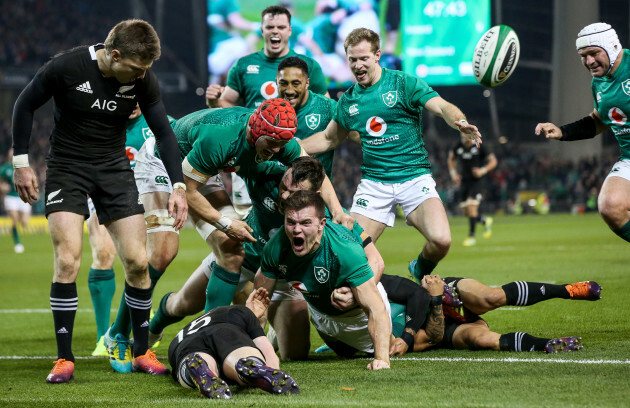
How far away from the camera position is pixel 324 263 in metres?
5.66

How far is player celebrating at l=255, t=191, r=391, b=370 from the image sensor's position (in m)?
5.32

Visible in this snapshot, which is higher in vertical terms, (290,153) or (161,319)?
(290,153)

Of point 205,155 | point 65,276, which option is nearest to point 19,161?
point 65,276

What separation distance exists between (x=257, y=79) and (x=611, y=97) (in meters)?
3.59

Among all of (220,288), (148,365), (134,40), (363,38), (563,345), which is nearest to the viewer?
(134,40)

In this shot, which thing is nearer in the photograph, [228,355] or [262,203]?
[228,355]

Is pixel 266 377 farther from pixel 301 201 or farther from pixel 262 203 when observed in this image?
pixel 262 203

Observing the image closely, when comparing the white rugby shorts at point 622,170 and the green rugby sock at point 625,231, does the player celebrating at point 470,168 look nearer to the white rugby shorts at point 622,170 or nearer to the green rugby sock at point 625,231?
the white rugby shorts at point 622,170

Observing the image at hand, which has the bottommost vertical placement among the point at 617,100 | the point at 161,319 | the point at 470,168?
the point at 470,168

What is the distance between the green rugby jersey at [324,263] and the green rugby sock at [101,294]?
2.44m

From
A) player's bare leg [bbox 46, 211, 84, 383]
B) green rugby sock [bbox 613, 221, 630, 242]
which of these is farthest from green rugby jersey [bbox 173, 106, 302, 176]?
green rugby sock [bbox 613, 221, 630, 242]

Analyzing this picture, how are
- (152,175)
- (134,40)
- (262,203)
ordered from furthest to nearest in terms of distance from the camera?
(152,175)
(262,203)
(134,40)

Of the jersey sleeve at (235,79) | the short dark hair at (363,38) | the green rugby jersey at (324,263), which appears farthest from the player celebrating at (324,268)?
the jersey sleeve at (235,79)

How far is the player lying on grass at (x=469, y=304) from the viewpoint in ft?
20.1
